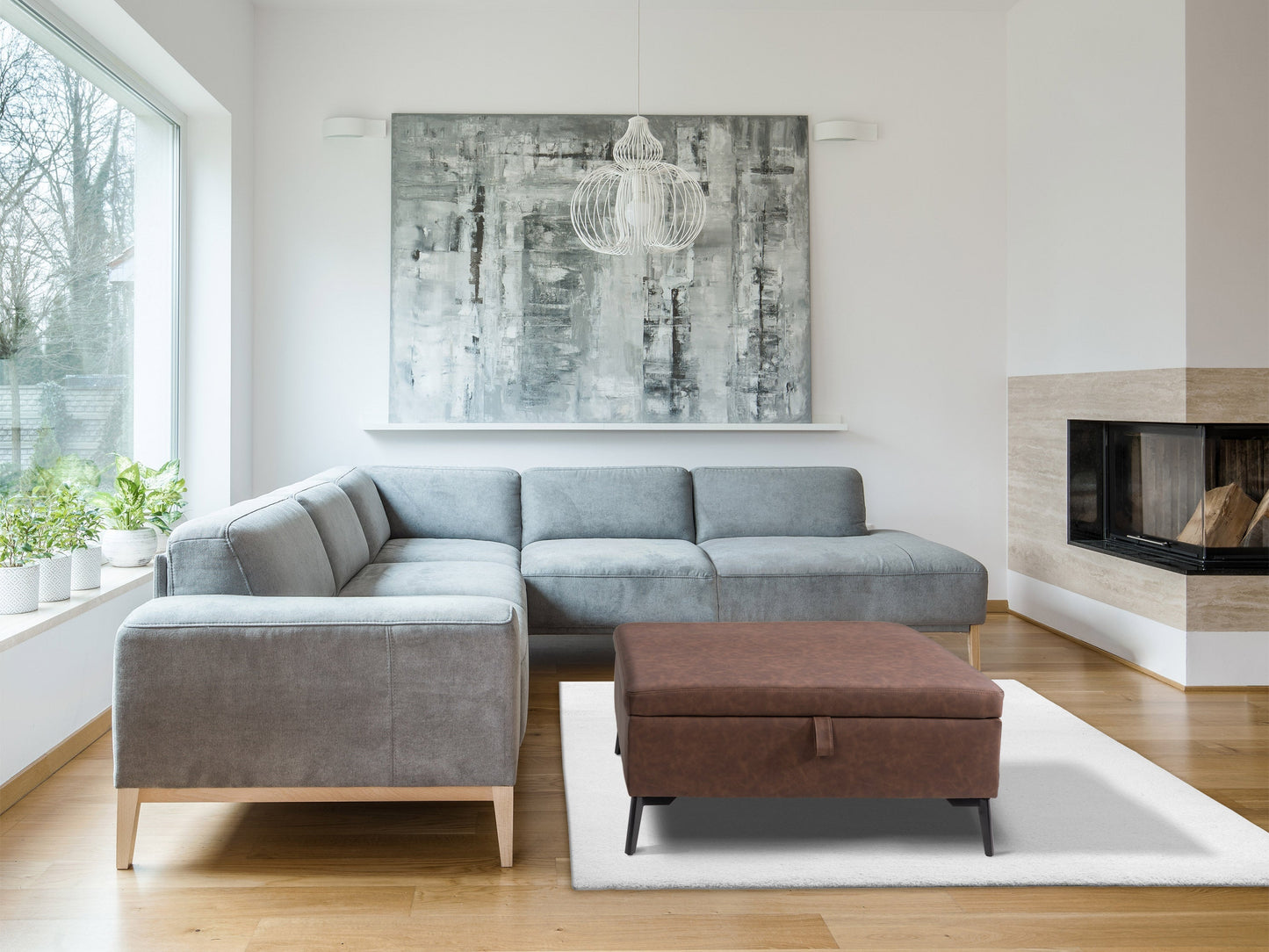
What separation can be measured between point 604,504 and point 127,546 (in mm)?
1904

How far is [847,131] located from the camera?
5016mm

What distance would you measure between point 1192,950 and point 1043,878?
323mm

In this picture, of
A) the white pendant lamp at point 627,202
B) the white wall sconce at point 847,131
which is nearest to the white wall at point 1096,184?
the white wall sconce at point 847,131

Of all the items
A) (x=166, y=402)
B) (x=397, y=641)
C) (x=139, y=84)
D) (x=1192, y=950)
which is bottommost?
(x=1192, y=950)

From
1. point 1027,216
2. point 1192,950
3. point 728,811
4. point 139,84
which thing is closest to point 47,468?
point 139,84

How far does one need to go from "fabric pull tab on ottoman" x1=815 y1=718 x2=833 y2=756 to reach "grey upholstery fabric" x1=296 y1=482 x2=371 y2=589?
5.51ft

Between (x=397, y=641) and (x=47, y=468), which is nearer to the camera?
(x=397, y=641)

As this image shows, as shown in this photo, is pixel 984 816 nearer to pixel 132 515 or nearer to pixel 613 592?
pixel 613 592

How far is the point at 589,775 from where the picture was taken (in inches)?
111

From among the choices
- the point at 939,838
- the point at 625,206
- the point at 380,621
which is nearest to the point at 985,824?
the point at 939,838

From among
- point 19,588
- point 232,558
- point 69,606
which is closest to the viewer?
point 232,558

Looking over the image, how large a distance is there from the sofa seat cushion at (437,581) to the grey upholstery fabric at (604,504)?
28.9 inches

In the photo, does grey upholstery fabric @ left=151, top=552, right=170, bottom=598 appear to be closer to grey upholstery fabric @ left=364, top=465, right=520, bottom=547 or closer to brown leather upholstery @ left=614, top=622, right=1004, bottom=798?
brown leather upholstery @ left=614, top=622, right=1004, bottom=798

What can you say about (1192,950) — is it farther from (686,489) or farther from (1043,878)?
(686,489)
